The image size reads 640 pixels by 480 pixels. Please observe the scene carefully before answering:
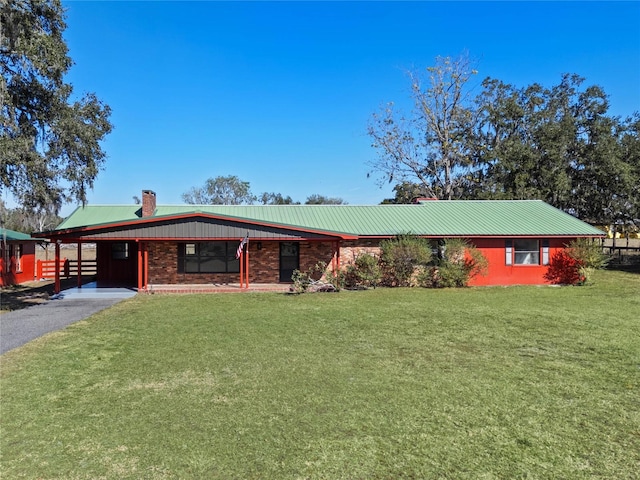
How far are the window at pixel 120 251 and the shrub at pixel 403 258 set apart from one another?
37.3 feet

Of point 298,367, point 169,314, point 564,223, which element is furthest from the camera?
point 564,223

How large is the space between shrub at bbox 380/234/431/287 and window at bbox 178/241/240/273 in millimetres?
6265

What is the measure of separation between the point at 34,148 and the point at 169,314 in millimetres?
5601

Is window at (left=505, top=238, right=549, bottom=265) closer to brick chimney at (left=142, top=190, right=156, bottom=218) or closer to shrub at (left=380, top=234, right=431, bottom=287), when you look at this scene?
shrub at (left=380, top=234, right=431, bottom=287)

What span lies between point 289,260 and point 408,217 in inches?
235

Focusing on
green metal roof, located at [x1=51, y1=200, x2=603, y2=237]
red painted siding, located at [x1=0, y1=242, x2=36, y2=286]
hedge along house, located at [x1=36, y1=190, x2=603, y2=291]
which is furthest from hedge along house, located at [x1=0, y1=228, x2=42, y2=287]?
hedge along house, located at [x1=36, y1=190, x2=603, y2=291]

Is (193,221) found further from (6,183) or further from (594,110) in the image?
(594,110)

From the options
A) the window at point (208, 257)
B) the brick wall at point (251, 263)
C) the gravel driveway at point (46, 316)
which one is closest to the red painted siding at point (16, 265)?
the gravel driveway at point (46, 316)

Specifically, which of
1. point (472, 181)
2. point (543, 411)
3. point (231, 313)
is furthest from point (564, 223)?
point (543, 411)

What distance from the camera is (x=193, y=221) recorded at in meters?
16.5

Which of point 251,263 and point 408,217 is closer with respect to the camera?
point 251,263

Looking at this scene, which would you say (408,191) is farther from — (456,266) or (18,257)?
(18,257)

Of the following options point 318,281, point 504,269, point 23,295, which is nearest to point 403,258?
point 318,281

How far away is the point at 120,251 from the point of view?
1989 centimetres
